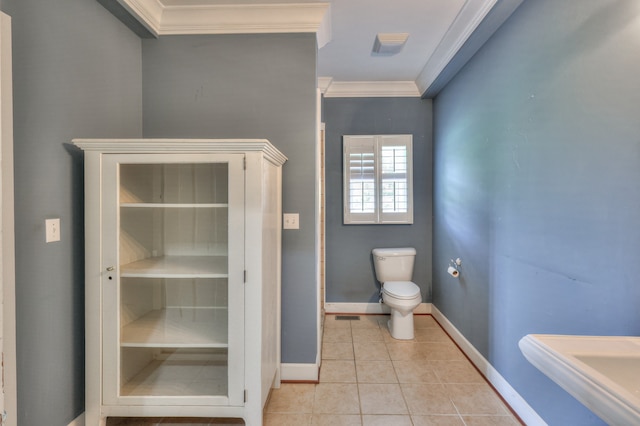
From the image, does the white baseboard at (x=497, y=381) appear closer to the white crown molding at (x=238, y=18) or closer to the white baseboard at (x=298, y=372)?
the white baseboard at (x=298, y=372)

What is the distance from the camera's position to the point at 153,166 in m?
1.54

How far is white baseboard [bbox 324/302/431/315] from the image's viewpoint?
3264 mm

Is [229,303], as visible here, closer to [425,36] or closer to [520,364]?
[520,364]

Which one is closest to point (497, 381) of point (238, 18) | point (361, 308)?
point (361, 308)

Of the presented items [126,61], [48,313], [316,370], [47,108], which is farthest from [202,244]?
[126,61]

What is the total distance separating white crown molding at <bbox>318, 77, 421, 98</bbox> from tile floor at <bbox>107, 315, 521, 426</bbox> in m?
2.42

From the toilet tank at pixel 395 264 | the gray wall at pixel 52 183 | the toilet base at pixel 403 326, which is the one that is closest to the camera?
the gray wall at pixel 52 183

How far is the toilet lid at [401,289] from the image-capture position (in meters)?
2.59

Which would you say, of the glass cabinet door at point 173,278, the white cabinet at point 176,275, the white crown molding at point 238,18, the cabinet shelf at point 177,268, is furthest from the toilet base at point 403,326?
the white crown molding at point 238,18

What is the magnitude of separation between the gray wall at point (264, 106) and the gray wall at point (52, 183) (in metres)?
0.41

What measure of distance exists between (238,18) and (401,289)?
2.44 m

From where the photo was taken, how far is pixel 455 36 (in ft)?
7.15

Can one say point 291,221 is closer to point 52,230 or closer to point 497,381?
point 52,230

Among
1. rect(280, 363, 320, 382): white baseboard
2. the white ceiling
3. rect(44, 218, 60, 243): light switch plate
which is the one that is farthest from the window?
rect(44, 218, 60, 243): light switch plate
